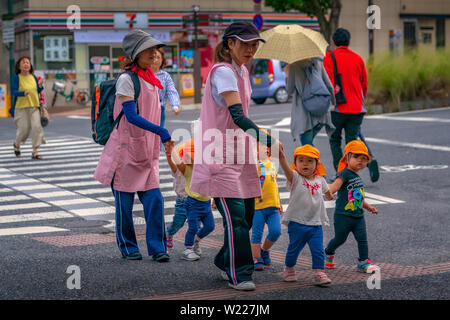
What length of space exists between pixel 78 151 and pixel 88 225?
7.94 meters

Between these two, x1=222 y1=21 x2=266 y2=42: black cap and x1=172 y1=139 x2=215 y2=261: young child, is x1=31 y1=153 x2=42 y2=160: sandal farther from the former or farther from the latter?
x1=222 y1=21 x2=266 y2=42: black cap

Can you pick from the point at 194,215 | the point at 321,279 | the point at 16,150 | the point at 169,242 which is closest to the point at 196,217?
the point at 194,215

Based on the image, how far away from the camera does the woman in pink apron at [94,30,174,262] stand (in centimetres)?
591

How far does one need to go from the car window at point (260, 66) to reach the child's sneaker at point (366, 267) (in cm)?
2476

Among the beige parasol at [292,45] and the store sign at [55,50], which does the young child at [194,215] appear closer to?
the beige parasol at [292,45]

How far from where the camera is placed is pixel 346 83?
10133 millimetres

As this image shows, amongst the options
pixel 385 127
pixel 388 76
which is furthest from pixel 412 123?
pixel 388 76

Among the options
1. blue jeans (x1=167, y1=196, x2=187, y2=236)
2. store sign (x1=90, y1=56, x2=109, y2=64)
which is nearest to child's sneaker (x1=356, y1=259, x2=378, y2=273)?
blue jeans (x1=167, y1=196, x2=187, y2=236)

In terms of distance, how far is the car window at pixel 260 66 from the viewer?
98.8 feet

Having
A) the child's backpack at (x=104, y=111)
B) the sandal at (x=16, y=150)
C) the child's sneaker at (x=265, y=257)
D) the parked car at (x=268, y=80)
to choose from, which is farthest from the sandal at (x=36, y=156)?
the parked car at (x=268, y=80)

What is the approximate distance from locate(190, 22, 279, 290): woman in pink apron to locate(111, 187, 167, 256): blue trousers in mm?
1031

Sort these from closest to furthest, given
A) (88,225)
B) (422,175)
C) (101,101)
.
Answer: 1. (101,101)
2. (88,225)
3. (422,175)
